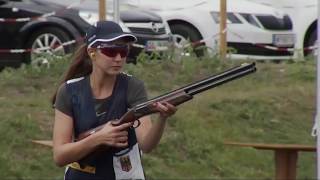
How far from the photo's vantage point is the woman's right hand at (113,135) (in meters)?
4.30

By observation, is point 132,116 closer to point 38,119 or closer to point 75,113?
point 75,113

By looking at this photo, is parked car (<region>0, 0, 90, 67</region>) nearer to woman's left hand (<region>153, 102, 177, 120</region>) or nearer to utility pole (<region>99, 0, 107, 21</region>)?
utility pole (<region>99, 0, 107, 21</region>)

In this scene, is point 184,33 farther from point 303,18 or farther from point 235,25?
point 303,18

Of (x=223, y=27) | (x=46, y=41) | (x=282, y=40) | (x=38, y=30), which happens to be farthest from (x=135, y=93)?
(x=282, y=40)

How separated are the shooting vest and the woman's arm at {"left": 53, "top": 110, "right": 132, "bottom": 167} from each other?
49mm

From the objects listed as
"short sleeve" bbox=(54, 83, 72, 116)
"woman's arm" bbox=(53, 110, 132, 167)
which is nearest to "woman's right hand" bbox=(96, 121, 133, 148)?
"woman's arm" bbox=(53, 110, 132, 167)

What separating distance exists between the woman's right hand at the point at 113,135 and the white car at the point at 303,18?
1014 centimetres

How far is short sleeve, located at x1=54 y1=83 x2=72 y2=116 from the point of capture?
4504 millimetres

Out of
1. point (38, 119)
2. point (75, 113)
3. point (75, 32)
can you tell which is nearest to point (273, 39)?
point (75, 32)

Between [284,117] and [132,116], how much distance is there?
18.2 ft

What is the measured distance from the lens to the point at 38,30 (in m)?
12.5

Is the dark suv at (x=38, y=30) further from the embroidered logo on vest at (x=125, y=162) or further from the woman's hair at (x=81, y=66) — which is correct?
the embroidered logo on vest at (x=125, y=162)

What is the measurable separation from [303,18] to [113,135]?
35.9 feet

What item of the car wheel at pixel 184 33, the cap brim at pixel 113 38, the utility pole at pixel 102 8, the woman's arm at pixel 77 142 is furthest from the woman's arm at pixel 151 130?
the car wheel at pixel 184 33
